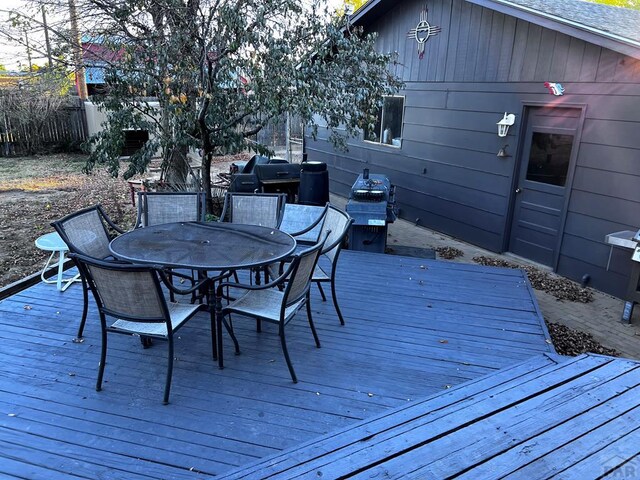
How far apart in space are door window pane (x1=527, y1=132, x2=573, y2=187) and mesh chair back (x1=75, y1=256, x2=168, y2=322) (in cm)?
470

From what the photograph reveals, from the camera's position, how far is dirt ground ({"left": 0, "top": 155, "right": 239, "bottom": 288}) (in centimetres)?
529

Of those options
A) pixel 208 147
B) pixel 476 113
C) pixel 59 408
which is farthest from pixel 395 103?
pixel 59 408

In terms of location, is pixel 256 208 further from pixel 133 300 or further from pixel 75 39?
pixel 75 39

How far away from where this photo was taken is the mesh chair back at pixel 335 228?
319cm

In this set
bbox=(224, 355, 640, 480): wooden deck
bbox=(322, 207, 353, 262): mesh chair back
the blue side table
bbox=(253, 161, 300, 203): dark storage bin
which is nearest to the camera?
bbox=(224, 355, 640, 480): wooden deck

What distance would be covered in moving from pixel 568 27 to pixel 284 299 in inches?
167

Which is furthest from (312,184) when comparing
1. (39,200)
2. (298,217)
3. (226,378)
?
(39,200)

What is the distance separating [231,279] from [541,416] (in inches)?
106

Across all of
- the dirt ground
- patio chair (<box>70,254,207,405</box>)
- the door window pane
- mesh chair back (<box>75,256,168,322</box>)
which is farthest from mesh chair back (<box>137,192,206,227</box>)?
the door window pane

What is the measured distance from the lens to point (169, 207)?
153 inches

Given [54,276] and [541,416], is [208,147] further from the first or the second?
[541,416]

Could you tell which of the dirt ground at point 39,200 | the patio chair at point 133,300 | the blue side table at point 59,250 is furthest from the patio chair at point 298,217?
the dirt ground at point 39,200

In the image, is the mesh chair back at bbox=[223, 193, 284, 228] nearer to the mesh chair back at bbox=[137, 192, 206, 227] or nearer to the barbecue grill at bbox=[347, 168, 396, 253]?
the mesh chair back at bbox=[137, 192, 206, 227]

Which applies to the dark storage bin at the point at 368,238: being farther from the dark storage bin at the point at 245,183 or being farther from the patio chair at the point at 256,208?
the dark storage bin at the point at 245,183
